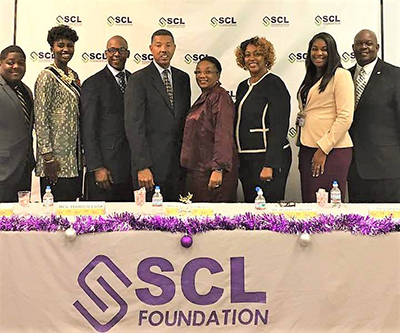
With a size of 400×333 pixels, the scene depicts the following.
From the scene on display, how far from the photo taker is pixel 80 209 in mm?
2074

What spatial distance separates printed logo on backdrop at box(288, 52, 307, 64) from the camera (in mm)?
3381

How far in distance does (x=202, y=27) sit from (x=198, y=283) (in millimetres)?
2080

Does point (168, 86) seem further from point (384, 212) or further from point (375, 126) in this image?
point (384, 212)

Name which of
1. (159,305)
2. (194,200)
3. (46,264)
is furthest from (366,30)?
(46,264)

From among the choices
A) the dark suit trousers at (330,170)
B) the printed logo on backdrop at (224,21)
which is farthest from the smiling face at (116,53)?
the dark suit trousers at (330,170)

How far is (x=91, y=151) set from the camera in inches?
119

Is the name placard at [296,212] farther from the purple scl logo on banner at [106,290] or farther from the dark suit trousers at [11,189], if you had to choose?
the dark suit trousers at [11,189]

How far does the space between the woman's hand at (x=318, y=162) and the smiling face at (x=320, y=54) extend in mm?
506

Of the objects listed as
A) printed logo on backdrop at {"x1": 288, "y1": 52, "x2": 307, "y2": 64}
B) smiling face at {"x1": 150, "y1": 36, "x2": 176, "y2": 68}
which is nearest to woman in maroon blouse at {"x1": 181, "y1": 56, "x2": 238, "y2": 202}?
smiling face at {"x1": 150, "y1": 36, "x2": 176, "y2": 68}

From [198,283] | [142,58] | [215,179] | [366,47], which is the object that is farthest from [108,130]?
[366,47]

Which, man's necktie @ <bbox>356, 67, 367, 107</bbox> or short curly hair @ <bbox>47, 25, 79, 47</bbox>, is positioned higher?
short curly hair @ <bbox>47, 25, 79, 47</bbox>

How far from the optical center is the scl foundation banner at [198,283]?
193 cm

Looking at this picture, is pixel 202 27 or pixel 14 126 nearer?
pixel 14 126

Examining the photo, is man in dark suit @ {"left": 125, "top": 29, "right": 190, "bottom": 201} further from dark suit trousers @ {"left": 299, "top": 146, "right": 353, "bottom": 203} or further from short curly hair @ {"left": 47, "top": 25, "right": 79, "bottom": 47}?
dark suit trousers @ {"left": 299, "top": 146, "right": 353, "bottom": 203}
